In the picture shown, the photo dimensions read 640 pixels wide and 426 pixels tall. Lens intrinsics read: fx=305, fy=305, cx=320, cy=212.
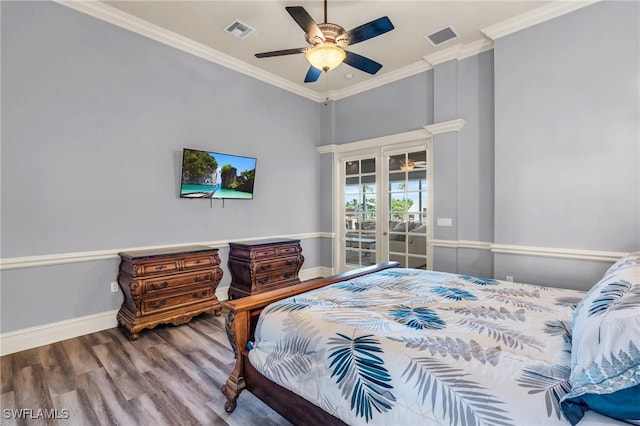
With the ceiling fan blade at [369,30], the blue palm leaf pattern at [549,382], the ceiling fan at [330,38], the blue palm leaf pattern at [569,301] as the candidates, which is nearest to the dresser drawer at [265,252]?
the ceiling fan at [330,38]

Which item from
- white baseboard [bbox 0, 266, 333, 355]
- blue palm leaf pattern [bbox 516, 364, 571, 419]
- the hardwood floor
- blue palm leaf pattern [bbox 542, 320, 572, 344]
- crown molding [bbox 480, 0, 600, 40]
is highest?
crown molding [bbox 480, 0, 600, 40]

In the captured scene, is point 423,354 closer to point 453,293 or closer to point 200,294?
point 453,293

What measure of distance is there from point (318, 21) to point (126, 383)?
403 cm

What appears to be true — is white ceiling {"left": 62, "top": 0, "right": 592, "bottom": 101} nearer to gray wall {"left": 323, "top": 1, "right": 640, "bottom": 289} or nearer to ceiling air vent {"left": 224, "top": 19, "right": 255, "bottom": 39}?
ceiling air vent {"left": 224, "top": 19, "right": 255, "bottom": 39}

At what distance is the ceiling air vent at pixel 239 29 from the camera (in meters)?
3.64

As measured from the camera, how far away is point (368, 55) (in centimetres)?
438

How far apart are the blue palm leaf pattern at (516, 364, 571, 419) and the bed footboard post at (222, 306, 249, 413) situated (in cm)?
152

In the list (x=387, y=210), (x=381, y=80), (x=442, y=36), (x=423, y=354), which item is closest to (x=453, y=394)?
(x=423, y=354)

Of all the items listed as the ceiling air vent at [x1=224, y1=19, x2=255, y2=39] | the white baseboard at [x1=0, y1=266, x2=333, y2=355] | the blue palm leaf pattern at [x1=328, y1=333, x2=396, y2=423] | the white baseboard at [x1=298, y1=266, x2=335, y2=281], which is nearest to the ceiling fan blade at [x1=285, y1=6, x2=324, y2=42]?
the ceiling air vent at [x1=224, y1=19, x2=255, y2=39]

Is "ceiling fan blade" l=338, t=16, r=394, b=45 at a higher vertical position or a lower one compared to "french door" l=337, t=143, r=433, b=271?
higher

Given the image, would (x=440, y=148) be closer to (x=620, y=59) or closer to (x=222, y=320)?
(x=620, y=59)

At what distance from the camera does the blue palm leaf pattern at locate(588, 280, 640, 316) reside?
3.94 ft

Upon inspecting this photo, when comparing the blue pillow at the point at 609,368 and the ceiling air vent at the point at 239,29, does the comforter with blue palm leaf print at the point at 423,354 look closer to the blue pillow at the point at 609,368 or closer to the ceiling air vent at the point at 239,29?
the blue pillow at the point at 609,368

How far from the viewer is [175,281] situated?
3.41m
